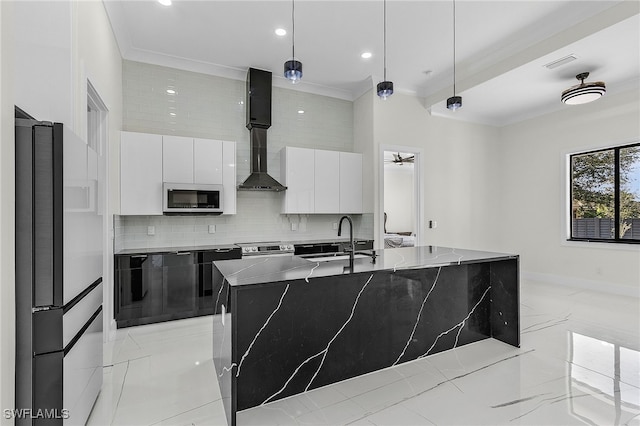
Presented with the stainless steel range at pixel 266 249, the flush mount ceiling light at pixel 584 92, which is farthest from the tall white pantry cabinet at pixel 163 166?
the flush mount ceiling light at pixel 584 92

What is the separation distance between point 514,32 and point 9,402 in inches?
201

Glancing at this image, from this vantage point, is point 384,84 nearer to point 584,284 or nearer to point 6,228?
point 6,228

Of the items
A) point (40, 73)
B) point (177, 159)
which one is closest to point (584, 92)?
point (177, 159)

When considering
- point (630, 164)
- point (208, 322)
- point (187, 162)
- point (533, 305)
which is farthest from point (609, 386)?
point (187, 162)

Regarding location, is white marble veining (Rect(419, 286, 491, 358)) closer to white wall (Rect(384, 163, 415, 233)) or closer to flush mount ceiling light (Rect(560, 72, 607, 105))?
flush mount ceiling light (Rect(560, 72, 607, 105))

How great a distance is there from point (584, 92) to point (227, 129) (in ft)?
15.2

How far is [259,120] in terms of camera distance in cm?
459

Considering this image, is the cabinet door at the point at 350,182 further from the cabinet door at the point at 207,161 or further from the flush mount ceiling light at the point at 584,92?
the flush mount ceiling light at the point at 584,92

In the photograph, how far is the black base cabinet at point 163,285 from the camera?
3.54 m

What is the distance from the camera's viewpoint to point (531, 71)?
4180mm

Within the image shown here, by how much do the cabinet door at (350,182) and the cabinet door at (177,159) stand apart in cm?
216

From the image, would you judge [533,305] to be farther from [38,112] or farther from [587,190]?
[38,112]

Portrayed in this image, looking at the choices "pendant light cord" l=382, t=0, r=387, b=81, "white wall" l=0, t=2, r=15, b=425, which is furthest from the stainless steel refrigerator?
"pendant light cord" l=382, t=0, r=387, b=81

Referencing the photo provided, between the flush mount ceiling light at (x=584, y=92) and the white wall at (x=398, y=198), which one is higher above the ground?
the flush mount ceiling light at (x=584, y=92)
